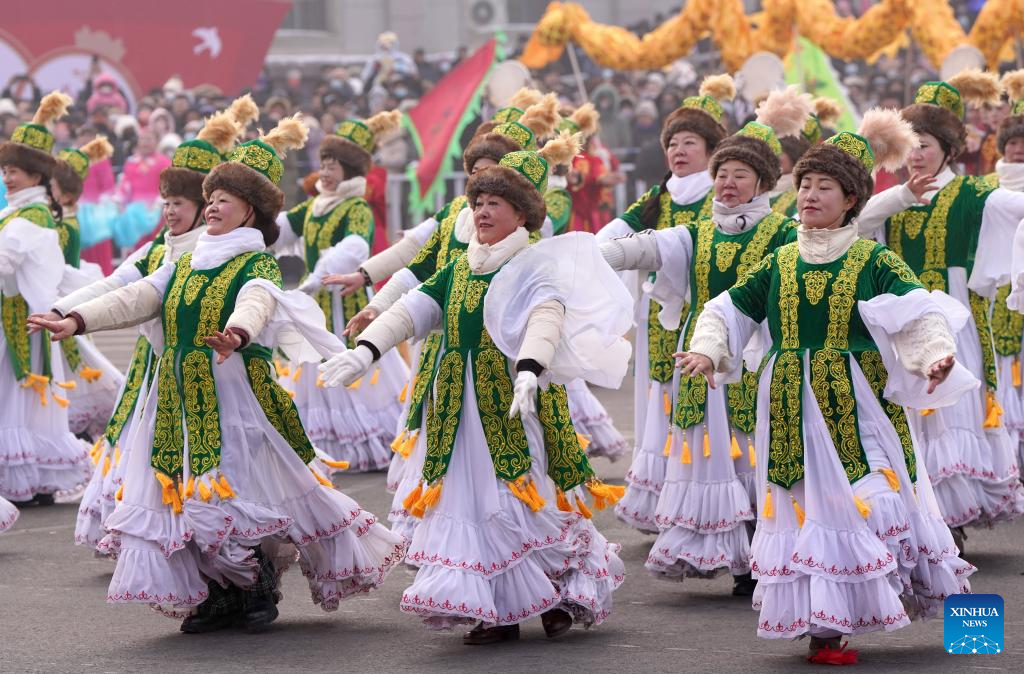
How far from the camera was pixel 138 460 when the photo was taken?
6.87 metres

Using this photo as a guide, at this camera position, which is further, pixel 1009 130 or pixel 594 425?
pixel 594 425

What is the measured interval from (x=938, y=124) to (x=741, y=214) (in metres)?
1.31

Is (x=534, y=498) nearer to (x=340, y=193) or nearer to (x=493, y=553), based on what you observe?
(x=493, y=553)

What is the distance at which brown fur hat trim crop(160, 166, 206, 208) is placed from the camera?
24.7ft

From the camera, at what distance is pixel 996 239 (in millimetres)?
8273

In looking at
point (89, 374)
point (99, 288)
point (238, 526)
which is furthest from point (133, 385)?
point (89, 374)

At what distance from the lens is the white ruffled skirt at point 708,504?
7.49m

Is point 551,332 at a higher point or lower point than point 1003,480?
higher

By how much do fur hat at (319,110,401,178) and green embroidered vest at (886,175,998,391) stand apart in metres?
3.65

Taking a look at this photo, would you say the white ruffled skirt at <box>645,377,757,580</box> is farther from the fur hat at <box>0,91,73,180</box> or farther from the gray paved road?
the fur hat at <box>0,91,73,180</box>

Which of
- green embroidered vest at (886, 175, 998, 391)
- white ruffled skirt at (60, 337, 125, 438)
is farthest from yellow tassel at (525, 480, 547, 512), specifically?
white ruffled skirt at (60, 337, 125, 438)

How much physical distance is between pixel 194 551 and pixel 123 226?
1307 centimetres

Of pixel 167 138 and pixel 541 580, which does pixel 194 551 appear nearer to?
pixel 541 580

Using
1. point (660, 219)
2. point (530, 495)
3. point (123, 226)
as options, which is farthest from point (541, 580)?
point (123, 226)
